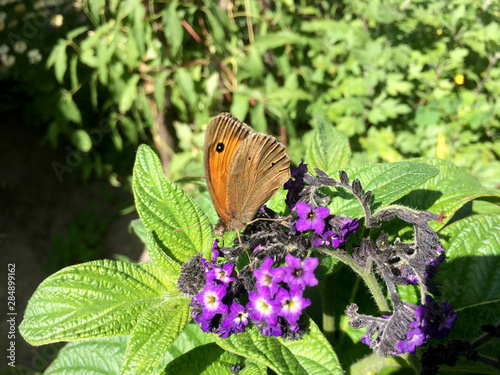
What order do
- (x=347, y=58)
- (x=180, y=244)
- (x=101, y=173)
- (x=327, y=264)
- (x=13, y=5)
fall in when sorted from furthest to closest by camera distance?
(x=13, y=5), (x=101, y=173), (x=347, y=58), (x=180, y=244), (x=327, y=264)

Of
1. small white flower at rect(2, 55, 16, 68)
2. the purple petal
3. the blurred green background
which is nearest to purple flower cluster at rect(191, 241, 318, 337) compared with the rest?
the purple petal

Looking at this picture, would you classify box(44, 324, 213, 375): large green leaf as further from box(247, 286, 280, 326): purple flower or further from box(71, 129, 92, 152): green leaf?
box(71, 129, 92, 152): green leaf

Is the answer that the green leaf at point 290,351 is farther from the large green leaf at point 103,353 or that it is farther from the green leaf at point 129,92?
the green leaf at point 129,92

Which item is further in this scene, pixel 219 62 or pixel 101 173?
pixel 101 173

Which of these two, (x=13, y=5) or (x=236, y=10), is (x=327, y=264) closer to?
(x=236, y=10)

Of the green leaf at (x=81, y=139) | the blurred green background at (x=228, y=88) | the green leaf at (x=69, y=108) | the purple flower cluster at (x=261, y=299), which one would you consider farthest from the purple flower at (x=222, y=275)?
the green leaf at (x=81, y=139)

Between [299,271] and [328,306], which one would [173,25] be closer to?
[328,306]

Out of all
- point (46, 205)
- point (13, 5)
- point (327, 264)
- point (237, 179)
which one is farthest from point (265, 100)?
point (13, 5)
